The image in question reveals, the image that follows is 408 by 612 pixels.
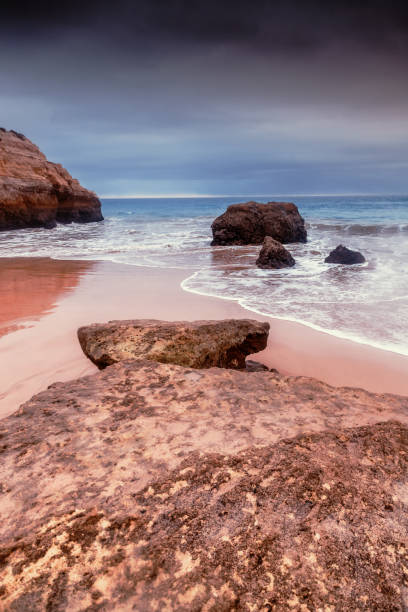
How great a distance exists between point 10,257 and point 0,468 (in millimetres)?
10766

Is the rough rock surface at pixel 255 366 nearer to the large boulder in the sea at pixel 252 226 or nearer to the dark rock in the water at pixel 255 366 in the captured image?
the dark rock in the water at pixel 255 366

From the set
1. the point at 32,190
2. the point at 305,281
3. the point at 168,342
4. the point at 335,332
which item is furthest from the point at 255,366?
the point at 32,190

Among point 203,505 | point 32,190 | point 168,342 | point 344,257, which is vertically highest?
point 32,190

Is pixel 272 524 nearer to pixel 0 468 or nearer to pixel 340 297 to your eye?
pixel 0 468

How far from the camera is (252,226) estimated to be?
14.2 m

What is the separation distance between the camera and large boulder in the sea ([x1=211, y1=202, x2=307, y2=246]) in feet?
46.2

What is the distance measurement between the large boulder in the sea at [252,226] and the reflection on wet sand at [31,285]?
6.27m

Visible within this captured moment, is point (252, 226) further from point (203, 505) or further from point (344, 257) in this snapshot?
point (203, 505)

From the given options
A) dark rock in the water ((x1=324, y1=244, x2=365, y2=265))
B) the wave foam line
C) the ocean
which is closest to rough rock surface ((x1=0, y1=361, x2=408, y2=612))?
the wave foam line

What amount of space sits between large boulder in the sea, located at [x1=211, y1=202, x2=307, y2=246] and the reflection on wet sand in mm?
6272

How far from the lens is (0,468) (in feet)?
4.21

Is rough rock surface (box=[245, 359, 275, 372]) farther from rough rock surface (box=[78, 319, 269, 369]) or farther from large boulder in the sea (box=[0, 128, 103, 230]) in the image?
large boulder in the sea (box=[0, 128, 103, 230])

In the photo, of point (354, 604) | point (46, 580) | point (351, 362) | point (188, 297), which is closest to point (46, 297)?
point (188, 297)

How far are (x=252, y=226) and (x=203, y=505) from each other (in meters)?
13.8
